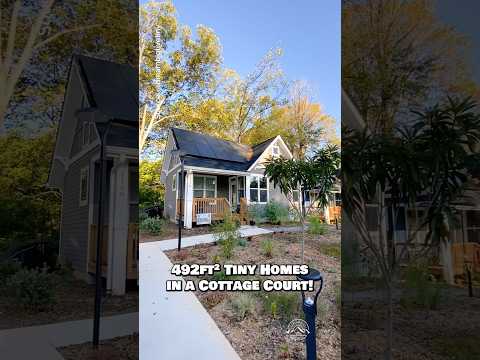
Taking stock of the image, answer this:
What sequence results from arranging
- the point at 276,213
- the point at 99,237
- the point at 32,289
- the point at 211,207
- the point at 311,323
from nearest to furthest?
the point at 32,289 → the point at 99,237 → the point at 311,323 → the point at 211,207 → the point at 276,213

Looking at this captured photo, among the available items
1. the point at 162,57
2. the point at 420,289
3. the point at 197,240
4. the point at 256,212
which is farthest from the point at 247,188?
the point at 420,289

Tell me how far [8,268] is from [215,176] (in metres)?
1.88

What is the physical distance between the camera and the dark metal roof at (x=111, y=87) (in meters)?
2.98

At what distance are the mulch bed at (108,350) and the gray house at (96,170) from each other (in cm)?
41

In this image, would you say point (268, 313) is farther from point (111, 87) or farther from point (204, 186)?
point (111, 87)

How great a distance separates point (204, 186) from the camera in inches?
121

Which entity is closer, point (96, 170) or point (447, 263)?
point (96, 170)

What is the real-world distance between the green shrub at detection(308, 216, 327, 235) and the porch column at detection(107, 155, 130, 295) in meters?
1.73

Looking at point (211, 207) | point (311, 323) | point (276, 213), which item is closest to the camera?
point (311, 323)

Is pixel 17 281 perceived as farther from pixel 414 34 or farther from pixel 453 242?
pixel 414 34

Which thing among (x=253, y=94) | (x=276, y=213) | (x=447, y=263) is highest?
(x=253, y=94)

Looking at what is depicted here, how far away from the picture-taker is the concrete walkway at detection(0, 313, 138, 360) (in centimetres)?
260

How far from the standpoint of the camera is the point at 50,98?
9.52 ft

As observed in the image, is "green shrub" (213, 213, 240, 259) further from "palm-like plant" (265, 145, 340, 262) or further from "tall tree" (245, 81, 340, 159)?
"tall tree" (245, 81, 340, 159)
